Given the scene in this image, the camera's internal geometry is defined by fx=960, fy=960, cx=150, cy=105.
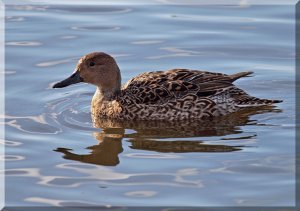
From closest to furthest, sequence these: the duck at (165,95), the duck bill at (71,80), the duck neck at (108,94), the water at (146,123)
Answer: the water at (146,123) < the duck at (165,95) < the duck bill at (71,80) < the duck neck at (108,94)

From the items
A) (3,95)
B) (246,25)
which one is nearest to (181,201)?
(3,95)

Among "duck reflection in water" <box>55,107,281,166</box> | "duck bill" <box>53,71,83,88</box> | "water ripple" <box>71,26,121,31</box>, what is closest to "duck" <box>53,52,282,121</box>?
"duck bill" <box>53,71,83,88</box>

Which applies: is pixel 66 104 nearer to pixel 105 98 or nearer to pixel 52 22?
pixel 105 98

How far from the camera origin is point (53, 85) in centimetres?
1290

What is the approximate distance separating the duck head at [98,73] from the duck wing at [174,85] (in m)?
0.27

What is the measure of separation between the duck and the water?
0.19m

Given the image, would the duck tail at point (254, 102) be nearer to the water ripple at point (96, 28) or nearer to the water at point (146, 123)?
the water at point (146, 123)

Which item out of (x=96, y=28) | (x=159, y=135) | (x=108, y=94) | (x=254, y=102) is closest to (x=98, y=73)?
(x=108, y=94)

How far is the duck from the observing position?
12.2m

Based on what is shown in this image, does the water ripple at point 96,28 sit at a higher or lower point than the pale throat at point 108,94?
higher

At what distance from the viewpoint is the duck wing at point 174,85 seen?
12.2 meters

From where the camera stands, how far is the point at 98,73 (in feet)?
40.9

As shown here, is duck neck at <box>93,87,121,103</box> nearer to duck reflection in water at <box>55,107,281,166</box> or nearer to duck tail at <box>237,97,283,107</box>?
duck reflection in water at <box>55,107,281,166</box>

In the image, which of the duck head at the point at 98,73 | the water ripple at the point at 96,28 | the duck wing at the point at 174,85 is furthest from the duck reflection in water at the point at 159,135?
the water ripple at the point at 96,28
